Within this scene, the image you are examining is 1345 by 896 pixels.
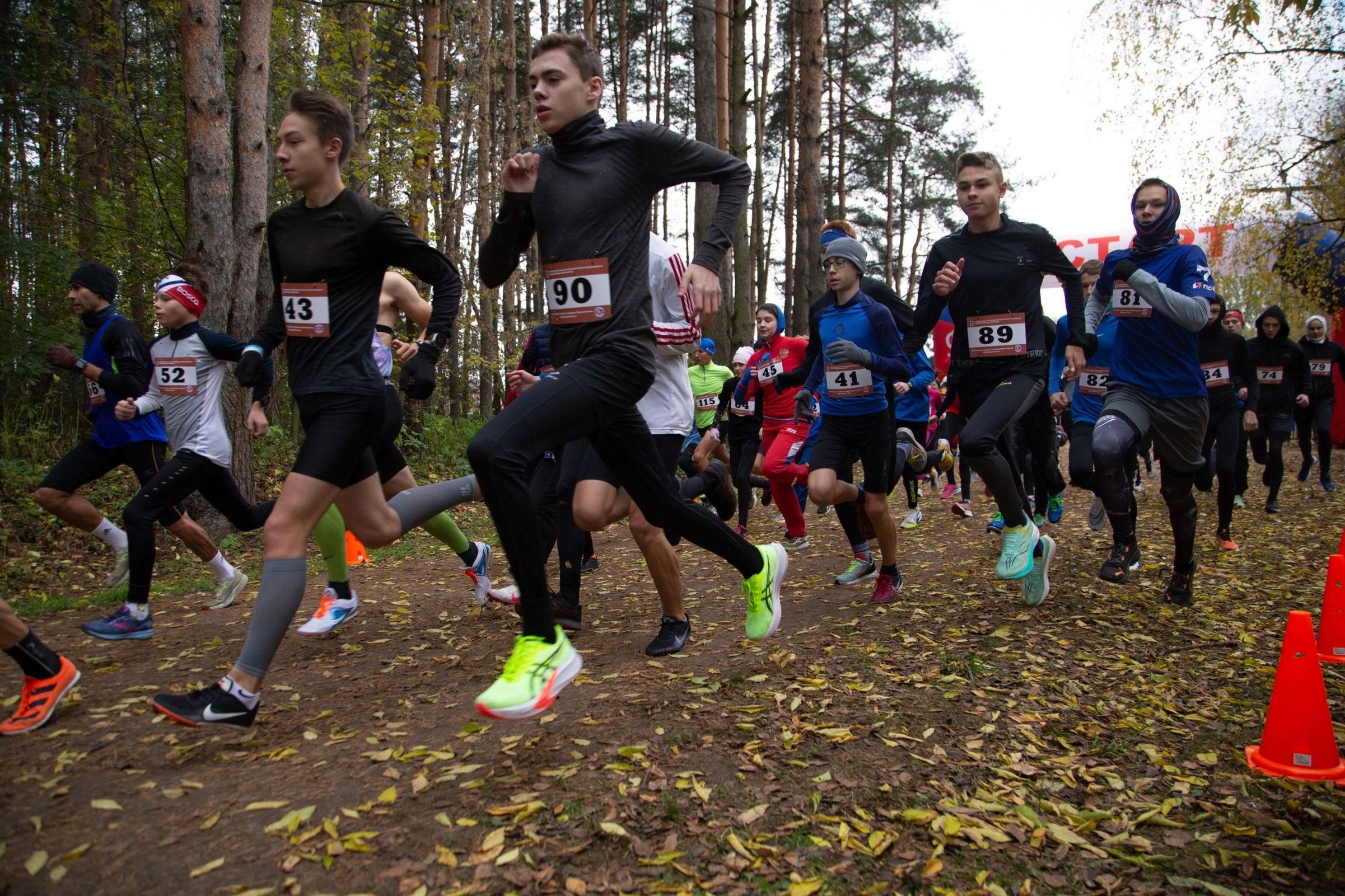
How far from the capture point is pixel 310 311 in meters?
3.76

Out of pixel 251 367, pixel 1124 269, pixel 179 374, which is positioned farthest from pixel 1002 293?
pixel 179 374

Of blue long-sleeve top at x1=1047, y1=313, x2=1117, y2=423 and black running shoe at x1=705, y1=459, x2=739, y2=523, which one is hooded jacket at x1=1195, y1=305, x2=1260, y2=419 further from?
black running shoe at x1=705, y1=459, x2=739, y2=523

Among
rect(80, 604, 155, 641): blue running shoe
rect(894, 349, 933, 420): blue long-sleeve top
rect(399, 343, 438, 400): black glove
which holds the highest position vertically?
rect(399, 343, 438, 400): black glove

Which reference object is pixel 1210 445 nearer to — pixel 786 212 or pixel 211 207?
pixel 211 207

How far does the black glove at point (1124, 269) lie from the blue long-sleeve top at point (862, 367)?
54.3 inches

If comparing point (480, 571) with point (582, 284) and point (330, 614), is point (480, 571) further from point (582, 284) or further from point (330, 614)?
point (582, 284)

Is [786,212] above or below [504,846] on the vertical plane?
above

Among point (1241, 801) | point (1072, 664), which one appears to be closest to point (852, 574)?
point (1072, 664)

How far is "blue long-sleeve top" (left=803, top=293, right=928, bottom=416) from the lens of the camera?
586cm

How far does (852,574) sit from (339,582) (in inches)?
143

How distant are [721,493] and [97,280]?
4425 mm

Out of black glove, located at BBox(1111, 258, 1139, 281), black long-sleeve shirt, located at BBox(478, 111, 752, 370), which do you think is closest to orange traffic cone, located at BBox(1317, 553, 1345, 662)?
black glove, located at BBox(1111, 258, 1139, 281)

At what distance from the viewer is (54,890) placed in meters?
2.32

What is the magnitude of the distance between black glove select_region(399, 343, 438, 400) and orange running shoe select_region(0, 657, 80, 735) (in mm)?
1766
